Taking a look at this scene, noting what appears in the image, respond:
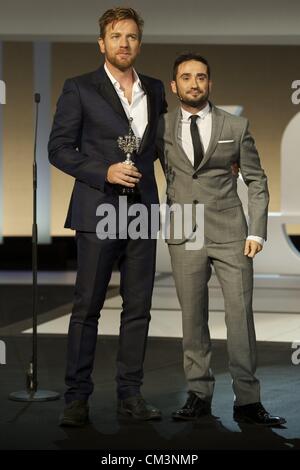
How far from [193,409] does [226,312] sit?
0.42m

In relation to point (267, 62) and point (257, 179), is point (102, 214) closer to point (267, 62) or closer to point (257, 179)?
point (257, 179)

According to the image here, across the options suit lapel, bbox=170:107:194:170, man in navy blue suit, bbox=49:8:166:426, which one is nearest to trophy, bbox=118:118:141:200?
man in navy blue suit, bbox=49:8:166:426

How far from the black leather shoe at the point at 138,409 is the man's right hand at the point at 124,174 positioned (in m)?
0.90

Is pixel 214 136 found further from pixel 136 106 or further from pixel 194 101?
pixel 136 106

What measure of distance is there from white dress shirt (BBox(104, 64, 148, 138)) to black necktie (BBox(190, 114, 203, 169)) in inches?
7.6

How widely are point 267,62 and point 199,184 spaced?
954cm

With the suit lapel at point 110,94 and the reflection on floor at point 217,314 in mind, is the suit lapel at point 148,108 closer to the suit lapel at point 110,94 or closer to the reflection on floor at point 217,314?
the suit lapel at point 110,94

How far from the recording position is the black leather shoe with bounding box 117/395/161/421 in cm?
416

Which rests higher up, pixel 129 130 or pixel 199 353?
pixel 129 130

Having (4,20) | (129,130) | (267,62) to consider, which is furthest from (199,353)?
(267,62)

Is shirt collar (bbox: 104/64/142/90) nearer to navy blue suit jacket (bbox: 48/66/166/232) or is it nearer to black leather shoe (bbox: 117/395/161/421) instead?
navy blue suit jacket (bbox: 48/66/166/232)

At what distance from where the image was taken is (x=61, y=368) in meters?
5.59

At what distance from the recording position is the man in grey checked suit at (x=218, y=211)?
417cm

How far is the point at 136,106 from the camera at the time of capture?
421 centimetres
